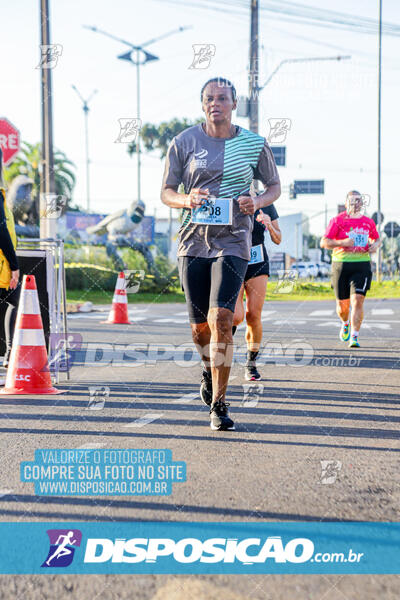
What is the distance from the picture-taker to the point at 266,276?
7.12 m

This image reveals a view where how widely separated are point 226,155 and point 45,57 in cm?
1230

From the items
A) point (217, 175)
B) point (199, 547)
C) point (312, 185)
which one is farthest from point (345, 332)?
point (312, 185)

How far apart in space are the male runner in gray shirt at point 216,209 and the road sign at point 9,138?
1032 centimetres

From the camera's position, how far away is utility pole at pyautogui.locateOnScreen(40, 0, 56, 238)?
15875mm

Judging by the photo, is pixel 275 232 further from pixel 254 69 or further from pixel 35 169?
pixel 35 169

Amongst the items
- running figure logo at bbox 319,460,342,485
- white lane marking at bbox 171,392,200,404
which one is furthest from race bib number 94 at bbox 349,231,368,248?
running figure logo at bbox 319,460,342,485

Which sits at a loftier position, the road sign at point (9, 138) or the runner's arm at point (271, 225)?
the road sign at point (9, 138)

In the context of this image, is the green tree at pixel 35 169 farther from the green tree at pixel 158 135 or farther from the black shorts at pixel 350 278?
the black shorts at pixel 350 278

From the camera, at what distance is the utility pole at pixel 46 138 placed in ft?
52.1

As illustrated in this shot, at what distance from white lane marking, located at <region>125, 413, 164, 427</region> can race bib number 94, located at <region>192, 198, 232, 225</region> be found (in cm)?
130

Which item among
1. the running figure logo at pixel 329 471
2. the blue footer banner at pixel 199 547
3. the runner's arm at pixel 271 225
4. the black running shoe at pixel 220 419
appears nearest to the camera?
the blue footer banner at pixel 199 547

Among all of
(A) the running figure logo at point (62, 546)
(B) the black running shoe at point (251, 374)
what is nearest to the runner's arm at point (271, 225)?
(B) the black running shoe at point (251, 374)

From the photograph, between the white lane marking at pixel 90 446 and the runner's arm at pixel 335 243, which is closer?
the white lane marking at pixel 90 446

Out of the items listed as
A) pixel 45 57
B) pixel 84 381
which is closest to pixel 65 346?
pixel 84 381
